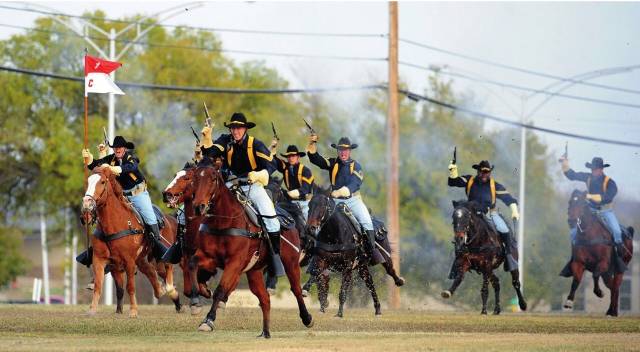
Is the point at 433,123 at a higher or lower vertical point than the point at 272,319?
higher

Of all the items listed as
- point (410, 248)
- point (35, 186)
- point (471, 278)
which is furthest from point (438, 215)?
point (35, 186)

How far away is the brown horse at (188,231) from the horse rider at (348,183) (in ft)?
15.1

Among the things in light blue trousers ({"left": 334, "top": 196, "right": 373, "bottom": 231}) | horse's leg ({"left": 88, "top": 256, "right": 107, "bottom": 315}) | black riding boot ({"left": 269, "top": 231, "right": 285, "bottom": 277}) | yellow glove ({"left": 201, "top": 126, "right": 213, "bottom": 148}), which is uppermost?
yellow glove ({"left": 201, "top": 126, "right": 213, "bottom": 148})

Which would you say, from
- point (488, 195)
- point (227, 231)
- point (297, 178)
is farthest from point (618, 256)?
point (227, 231)

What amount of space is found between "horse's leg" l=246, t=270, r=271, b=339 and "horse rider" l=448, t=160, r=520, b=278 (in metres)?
11.9

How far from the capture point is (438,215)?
73.4 metres

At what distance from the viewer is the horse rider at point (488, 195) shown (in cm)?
3459

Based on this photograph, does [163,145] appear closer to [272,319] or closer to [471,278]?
[471,278]

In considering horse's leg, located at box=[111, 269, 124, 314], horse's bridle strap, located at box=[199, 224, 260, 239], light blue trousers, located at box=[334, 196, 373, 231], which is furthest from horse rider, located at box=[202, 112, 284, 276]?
light blue trousers, located at box=[334, 196, 373, 231]

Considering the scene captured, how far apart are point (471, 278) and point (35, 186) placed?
24.6 metres

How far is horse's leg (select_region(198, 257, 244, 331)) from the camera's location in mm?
22038

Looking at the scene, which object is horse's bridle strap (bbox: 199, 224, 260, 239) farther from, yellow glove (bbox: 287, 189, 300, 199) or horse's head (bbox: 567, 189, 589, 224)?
horse's head (bbox: 567, 189, 589, 224)

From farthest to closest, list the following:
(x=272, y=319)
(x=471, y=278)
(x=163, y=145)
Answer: (x=163, y=145) < (x=471, y=278) < (x=272, y=319)

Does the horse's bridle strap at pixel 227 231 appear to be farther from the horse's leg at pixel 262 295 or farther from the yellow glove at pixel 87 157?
the yellow glove at pixel 87 157
